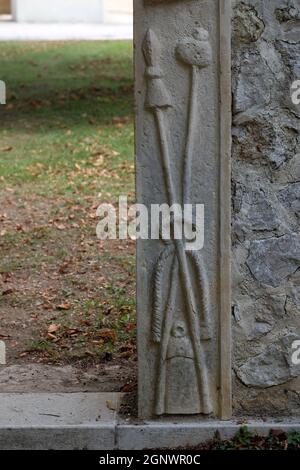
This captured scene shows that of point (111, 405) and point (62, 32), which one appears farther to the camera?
point (62, 32)

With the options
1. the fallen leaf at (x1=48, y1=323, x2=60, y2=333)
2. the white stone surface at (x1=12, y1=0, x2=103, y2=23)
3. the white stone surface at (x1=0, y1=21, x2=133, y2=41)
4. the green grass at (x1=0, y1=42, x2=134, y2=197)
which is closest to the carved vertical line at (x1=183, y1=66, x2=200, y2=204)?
the fallen leaf at (x1=48, y1=323, x2=60, y2=333)

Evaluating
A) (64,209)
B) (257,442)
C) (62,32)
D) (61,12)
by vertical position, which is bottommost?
(257,442)

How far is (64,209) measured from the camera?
8.56 m

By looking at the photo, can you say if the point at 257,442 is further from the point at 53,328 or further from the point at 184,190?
the point at 53,328

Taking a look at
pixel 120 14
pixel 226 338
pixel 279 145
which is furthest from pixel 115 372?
pixel 120 14

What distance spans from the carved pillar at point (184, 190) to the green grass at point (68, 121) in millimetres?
4816

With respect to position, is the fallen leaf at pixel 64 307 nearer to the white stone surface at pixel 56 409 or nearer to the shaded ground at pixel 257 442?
the white stone surface at pixel 56 409

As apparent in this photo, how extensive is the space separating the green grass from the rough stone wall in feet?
15.7

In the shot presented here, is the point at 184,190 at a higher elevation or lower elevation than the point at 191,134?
lower

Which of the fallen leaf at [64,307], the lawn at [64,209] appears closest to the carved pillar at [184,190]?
the lawn at [64,209]

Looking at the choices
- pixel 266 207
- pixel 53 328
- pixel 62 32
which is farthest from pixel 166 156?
pixel 62 32

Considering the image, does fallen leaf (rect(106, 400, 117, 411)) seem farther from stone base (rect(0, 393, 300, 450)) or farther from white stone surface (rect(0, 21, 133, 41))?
white stone surface (rect(0, 21, 133, 41))

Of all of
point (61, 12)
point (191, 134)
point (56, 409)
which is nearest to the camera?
point (191, 134)

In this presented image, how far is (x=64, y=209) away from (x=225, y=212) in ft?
14.8
